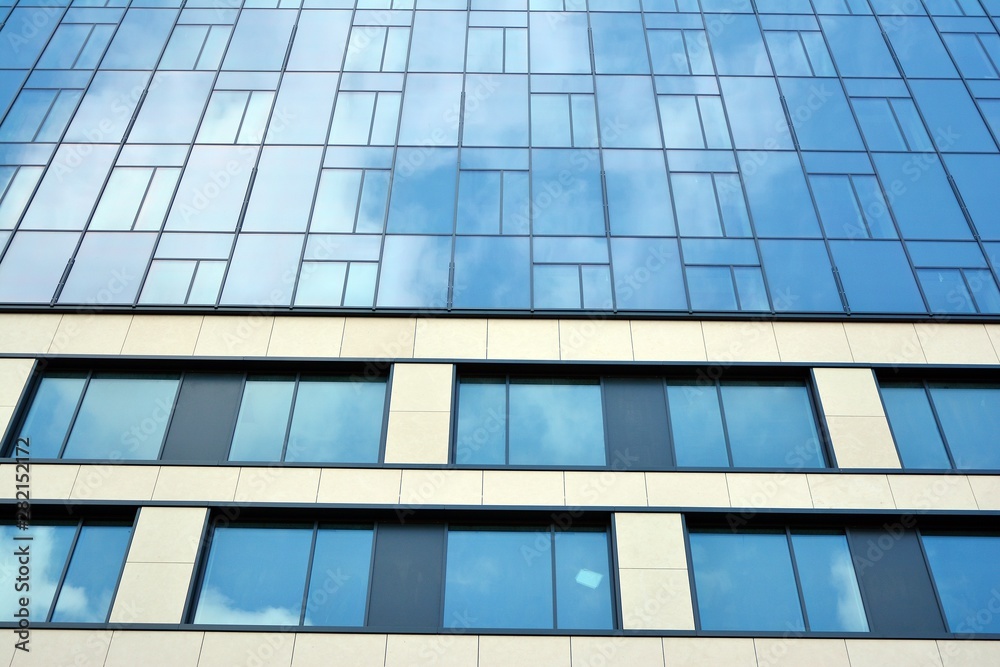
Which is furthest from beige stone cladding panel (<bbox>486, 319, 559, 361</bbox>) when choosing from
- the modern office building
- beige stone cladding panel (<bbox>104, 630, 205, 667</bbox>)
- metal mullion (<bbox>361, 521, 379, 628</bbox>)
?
beige stone cladding panel (<bbox>104, 630, 205, 667</bbox>)

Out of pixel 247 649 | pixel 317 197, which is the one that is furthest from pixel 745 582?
pixel 317 197

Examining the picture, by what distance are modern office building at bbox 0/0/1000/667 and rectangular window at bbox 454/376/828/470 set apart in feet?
0.30

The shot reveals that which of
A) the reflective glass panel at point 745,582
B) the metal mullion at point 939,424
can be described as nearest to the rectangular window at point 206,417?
the reflective glass panel at point 745,582

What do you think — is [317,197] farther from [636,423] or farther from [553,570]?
[553,570]

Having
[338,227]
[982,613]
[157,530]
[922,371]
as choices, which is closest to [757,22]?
[922,371]

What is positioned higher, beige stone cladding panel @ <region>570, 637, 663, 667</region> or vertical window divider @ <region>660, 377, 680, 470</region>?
vertical window divider @ <region>660, 377, 680, 470</region>

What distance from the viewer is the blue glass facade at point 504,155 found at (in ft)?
69.9

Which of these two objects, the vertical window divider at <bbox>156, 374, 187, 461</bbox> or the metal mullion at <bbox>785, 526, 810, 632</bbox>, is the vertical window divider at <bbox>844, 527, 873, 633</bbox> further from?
the vertical window divider at <bbox>156, 374, 187, 461</bbox>

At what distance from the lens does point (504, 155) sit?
79.3ft

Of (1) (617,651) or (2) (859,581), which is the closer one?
(1) (617,651)

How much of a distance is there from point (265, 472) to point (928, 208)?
18988mm

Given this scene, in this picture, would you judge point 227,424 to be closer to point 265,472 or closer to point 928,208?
point 265,472

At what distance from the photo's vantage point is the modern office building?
16.8 metres

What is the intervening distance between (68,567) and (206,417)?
4.17 meters
